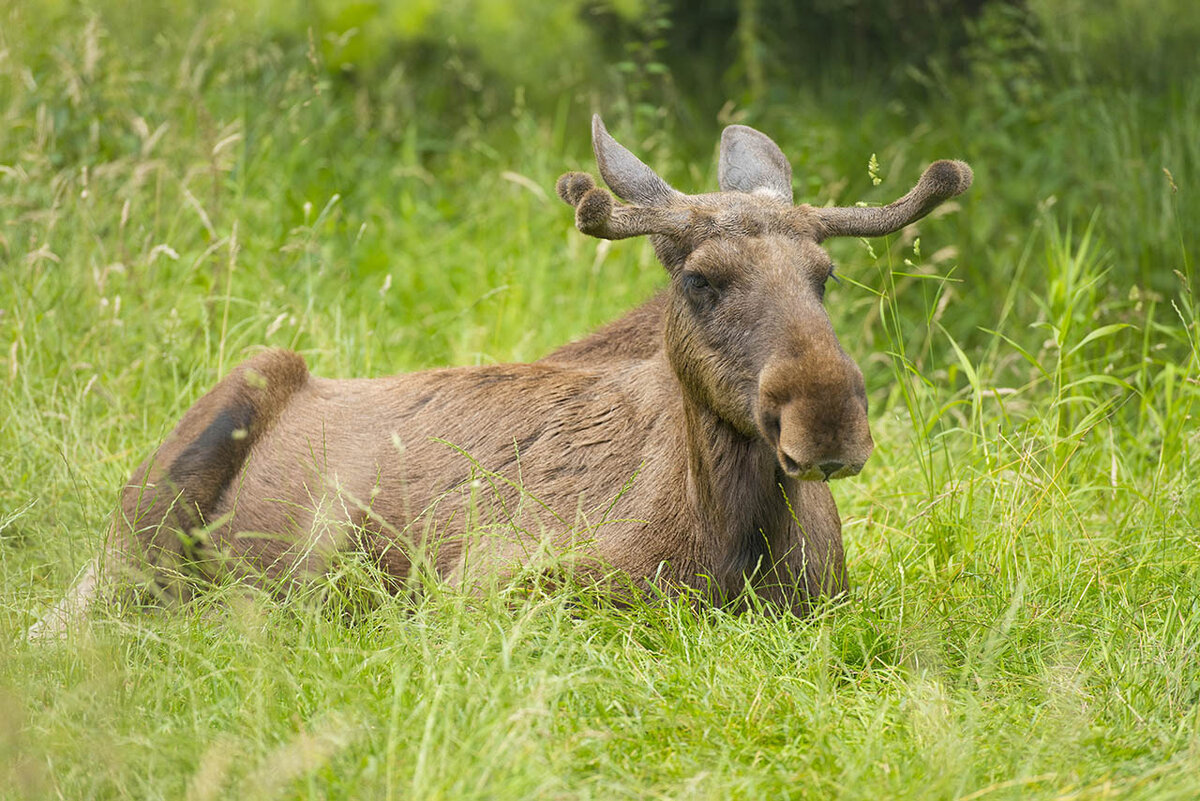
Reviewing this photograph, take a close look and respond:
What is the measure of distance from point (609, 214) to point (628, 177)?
48cm

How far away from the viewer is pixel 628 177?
491 centimetres

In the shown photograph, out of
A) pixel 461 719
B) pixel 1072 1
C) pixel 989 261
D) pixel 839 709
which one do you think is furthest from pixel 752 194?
pixel 1072 1

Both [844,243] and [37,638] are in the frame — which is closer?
[37,638]

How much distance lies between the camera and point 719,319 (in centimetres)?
448

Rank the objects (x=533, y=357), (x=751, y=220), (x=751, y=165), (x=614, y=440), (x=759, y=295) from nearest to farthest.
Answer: (x=759, y=295) < (x=751, y=220) < (x=614, y=440) < (x=751, y=165) < (x=533, y=357)

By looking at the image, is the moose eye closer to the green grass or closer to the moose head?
the moose head

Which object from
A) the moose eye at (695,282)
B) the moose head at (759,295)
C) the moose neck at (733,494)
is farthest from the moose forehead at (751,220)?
the moose neck at (733,494)

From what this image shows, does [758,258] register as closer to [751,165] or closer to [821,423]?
[821,423]

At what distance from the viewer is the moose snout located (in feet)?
13.1

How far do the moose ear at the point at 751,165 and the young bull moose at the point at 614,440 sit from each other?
0.01m

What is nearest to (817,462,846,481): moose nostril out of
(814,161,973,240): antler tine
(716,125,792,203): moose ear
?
(814,161,973,240): antler tine

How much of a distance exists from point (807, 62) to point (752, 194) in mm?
5729

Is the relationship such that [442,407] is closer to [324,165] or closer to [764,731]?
[764,731]

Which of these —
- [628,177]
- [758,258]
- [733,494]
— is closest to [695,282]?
[758,258]
